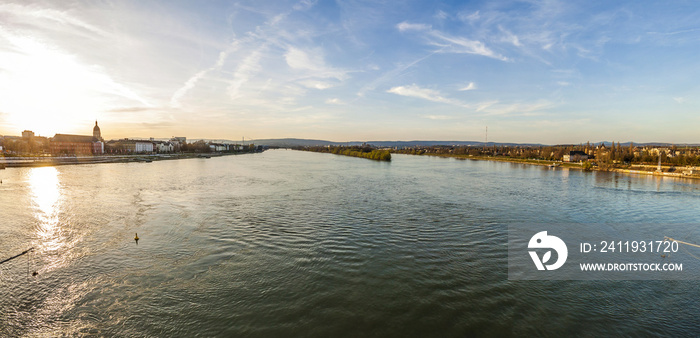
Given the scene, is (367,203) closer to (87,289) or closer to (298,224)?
(298,224)

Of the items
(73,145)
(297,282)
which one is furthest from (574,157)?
(73,145)

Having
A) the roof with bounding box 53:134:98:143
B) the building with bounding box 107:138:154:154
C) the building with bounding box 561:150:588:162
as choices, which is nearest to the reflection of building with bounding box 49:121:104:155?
the roof with bounding box 53:134:98:143

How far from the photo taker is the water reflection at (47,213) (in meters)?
12.9

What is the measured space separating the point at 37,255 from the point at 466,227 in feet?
58.2

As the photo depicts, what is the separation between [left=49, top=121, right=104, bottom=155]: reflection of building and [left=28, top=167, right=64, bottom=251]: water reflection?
7779 centimetres

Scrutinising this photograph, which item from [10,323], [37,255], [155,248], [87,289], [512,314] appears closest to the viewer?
[10,323]

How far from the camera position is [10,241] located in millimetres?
12859

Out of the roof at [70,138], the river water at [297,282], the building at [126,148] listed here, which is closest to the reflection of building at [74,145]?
the roof at [70,138]

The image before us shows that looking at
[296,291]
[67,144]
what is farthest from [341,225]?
[67,144]

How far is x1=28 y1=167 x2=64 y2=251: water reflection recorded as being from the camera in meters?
12.9

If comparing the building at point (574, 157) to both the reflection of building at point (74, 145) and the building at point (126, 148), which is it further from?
the building at point (126, 148)

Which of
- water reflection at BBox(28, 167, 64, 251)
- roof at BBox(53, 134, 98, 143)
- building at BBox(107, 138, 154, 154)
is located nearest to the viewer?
water reflection at BBox(28, 167, 64, 251)

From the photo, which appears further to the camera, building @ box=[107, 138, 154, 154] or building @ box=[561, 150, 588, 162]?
building @ box=[107, 138, 154, 154]

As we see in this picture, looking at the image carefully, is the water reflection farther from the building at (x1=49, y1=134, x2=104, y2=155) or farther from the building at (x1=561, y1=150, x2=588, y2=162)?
the building at (x1=561, y1=150, x2=588, y2=162)
